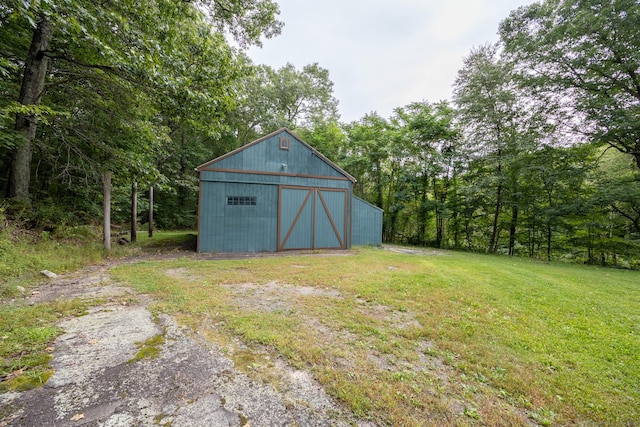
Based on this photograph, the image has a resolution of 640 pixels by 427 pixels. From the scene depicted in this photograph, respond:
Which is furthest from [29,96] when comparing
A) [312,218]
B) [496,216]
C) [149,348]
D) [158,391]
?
[496,216]

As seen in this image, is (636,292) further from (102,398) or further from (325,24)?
(325,24)

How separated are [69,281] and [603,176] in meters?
19.1

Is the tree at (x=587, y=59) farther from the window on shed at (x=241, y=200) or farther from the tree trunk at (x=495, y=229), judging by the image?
the window on shed at (x=241, y=200)

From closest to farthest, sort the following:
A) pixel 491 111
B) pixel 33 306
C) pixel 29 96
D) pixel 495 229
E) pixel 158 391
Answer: pixel 158 391, pixel 33 306, pixel 29 96, pixel 491 111, pixel 495 229

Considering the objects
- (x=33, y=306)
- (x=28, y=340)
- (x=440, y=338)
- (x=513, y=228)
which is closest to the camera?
(x=28, y=340)

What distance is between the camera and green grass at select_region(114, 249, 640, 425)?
1957 millimetres

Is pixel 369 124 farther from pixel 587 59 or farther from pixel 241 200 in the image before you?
pixel 241 200

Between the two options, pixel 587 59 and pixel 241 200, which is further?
pixel 587 59

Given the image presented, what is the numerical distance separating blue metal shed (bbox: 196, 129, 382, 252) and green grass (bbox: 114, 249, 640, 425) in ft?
12.4

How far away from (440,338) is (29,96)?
34.2 ft

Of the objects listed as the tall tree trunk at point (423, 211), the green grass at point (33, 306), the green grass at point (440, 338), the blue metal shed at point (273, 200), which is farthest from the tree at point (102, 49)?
the tall tree trunk at point (423, 211)

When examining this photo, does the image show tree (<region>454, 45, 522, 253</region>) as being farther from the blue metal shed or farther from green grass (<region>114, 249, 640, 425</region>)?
green grass (<region>114, 249, 640, 425</region>)

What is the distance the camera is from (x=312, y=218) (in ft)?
35.5

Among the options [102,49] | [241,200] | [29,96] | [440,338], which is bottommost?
[440,338]
